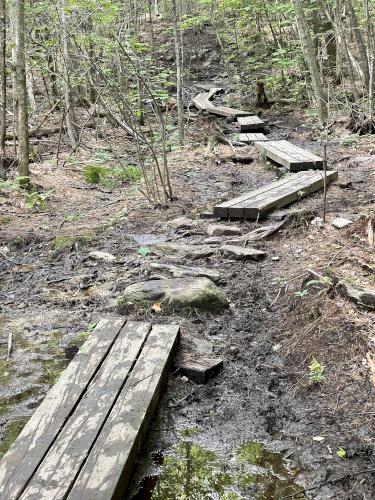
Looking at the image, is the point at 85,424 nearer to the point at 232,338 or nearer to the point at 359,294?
the point at 232,338

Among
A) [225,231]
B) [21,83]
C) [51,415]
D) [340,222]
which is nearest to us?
[51,415]

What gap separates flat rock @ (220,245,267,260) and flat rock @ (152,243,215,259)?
0.22m

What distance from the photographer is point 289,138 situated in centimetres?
1416

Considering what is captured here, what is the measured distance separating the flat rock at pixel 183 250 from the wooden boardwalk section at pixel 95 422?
2108 mm

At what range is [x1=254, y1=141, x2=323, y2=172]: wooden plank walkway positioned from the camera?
9.62m

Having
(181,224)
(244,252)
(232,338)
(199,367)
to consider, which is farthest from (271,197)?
(199,367)

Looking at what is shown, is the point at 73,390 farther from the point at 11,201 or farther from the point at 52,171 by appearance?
the point at 52,171

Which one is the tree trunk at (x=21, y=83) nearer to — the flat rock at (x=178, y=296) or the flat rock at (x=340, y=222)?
the flat rock at (x=178, y=296)

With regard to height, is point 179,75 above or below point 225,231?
above

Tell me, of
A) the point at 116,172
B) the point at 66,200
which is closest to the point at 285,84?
the point at 116,172

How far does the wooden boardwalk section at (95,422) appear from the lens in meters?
2.48

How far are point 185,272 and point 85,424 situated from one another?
103 inches

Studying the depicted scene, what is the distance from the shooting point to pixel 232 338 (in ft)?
14.3

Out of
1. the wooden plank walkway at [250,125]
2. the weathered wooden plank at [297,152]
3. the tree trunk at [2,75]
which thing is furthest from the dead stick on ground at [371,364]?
the wooden plank walkway at [250,125]
